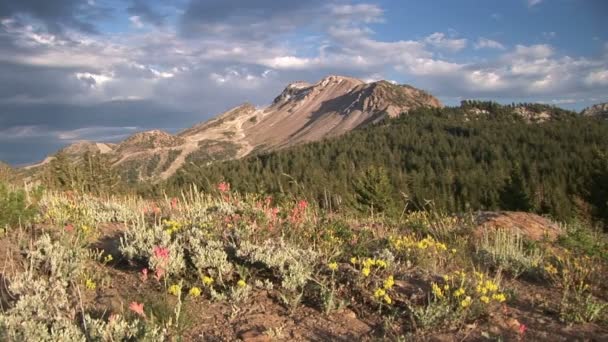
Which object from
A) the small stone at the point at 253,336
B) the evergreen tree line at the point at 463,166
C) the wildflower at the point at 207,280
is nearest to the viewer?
the small stone at the point at 253,336

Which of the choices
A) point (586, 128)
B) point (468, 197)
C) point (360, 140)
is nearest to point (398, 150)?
point (360, 140)

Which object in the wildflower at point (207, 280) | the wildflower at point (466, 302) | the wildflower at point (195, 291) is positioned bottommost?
the wildflower at point (466, 302)

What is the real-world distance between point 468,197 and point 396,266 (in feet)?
258

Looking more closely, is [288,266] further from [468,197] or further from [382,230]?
[468,197]

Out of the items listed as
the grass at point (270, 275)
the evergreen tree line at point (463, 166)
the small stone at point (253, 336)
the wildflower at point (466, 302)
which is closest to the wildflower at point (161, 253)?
the grass at point (270, 275)

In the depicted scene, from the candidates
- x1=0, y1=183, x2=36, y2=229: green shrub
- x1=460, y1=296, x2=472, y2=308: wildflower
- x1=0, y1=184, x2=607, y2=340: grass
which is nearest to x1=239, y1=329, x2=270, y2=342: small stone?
x1=0, y1=184, x2=607, y2=340: grass

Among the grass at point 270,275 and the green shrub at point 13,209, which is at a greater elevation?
the green shrub at point 13,209

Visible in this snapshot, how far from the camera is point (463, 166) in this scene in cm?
12288

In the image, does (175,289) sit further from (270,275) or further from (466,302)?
(466,302)

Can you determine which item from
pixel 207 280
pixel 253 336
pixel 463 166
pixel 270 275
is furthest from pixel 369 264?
pixel 463 166

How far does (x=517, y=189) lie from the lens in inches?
2208

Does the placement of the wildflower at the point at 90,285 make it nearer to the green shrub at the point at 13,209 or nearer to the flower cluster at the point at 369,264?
the green shrub at the point at 13,209

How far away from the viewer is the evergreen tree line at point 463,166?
54.8 metres

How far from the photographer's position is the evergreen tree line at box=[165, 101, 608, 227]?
5478 centimetres
